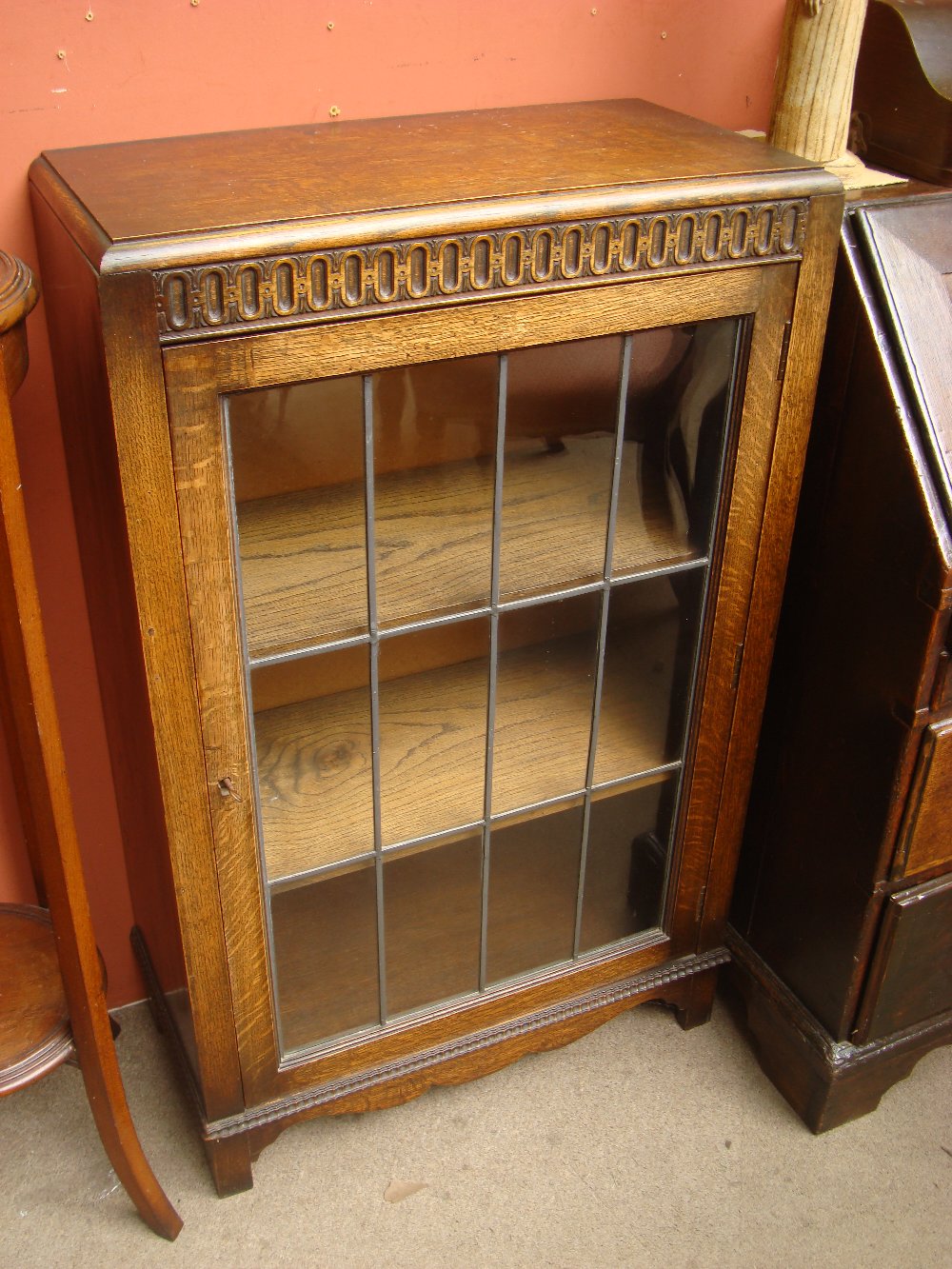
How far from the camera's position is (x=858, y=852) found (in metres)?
1.31

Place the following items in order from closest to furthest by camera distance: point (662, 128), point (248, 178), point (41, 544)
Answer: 1. point (248, 178)
2. point (662, 128)
3. point (41, 544)

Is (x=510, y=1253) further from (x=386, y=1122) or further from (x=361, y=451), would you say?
(x=361, y=451)

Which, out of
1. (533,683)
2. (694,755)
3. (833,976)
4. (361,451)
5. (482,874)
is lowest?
(833,976)

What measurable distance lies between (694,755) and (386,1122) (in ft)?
2.00

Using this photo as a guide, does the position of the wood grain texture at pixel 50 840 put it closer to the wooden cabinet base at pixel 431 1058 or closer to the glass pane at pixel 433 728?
the wooden cabinet base at pixel 431 1058

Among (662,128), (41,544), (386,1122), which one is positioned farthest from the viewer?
(386,1122)

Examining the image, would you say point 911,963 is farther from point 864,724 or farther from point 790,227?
point 790,227

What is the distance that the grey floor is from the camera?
1.35 meters

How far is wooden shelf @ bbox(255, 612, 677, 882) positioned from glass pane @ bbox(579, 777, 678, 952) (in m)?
0.06

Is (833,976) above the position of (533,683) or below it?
below

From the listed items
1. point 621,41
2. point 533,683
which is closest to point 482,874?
point 533,683

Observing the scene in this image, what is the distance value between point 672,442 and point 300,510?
37 centimetres

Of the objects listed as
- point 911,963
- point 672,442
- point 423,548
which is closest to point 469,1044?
point 911,963

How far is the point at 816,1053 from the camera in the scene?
1.42 meters
